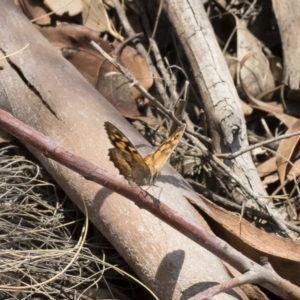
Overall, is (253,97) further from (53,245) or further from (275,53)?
(53,245)

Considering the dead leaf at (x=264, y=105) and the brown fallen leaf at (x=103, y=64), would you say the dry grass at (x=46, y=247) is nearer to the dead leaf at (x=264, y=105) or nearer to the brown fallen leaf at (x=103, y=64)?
the brown fallen leaf at (x=103, y=64)

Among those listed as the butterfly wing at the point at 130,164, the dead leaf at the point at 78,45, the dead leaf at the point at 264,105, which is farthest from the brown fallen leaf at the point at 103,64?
the butterfly wing at the point at 130,164

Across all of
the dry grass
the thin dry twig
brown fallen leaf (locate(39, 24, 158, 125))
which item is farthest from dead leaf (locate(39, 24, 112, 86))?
the thin dry twig

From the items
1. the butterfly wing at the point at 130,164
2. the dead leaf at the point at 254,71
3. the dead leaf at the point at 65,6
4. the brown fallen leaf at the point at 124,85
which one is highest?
the dead leaf at the point at 65,6

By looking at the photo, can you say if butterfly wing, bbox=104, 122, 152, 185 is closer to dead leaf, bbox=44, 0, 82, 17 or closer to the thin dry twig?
the thin dry twig

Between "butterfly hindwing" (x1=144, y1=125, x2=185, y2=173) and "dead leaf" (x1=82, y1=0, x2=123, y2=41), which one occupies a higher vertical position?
"dead leaf" (x1=82, y1=0, x2=123, y2=41)

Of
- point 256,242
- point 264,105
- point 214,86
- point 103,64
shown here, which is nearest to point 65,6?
point 103,64

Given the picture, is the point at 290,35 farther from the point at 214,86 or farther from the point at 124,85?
the point at 124,85

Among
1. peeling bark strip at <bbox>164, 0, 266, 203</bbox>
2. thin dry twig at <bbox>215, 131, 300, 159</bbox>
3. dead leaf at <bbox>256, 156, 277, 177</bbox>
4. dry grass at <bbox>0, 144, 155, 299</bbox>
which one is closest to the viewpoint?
dry grass at <bbox>0, 144, 155, 299</bbox>
